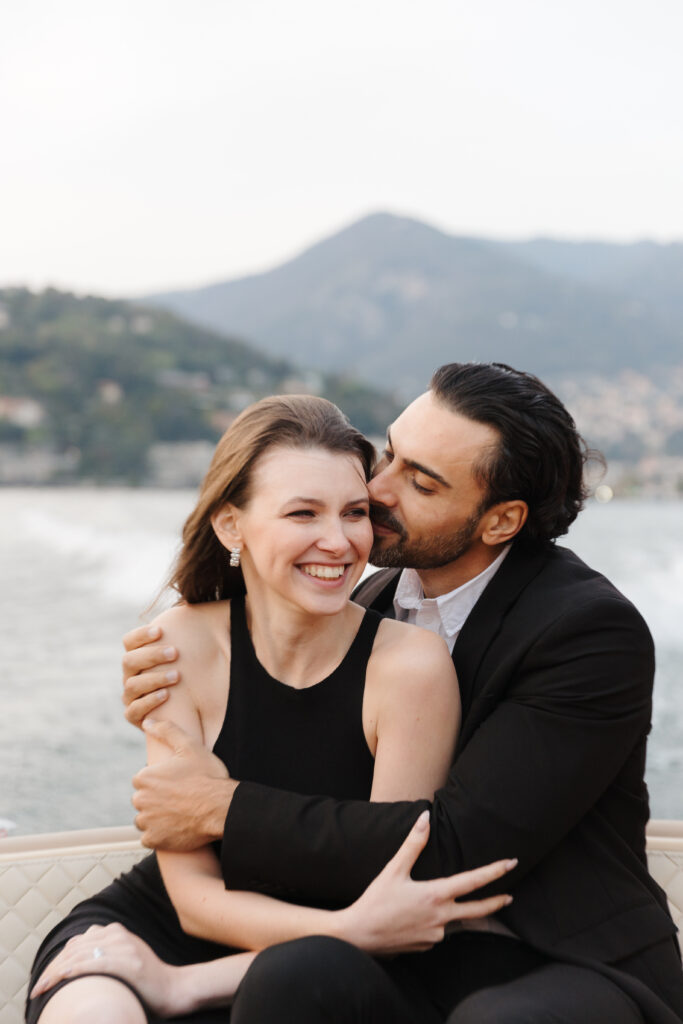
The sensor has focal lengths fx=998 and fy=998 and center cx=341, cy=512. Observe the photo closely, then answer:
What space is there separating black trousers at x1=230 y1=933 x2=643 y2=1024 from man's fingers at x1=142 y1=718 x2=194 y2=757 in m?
0.38

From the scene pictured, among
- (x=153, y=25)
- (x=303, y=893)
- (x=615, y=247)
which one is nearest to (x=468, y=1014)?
(x=303, y=893)

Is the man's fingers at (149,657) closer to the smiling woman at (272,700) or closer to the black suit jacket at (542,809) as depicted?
the smiling woman at (272,700)

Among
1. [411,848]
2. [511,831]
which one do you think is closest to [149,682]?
[411,848]

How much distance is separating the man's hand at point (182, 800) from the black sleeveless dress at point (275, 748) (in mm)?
103

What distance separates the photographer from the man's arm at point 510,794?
1.54 metres

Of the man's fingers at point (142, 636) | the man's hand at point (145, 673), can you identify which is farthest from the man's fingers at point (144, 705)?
the man's fingers at point (142, 636)

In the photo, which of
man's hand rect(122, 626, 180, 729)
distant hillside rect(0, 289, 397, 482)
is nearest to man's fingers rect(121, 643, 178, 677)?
man's hand rect(122, 626, 180, 729)

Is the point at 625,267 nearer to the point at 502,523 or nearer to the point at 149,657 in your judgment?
the point at 502,523

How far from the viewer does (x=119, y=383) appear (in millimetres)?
21938

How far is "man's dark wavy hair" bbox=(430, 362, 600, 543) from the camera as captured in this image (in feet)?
6.56

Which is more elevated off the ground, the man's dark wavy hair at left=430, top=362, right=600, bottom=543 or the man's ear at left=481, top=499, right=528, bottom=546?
the man's dark wavy hair at left=430, top=362, right=600, bottom=543

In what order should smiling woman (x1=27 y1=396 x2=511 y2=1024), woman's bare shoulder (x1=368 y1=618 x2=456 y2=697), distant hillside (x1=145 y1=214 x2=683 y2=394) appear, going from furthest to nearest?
1. distant hillside (x1=145 y1=214 x2=683 y2=394)
2. woman's bare shoulder (x1=368 y1=618 x2=456 y2=697)
3. smiling woman (x1=27 y1=396 x2=511 y2=1024)

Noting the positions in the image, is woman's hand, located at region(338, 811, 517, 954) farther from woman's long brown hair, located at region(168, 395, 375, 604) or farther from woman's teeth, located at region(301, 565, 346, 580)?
woman's long brown hair, located at region(168, 395, 375, 604)

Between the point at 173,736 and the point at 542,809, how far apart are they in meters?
0.62
